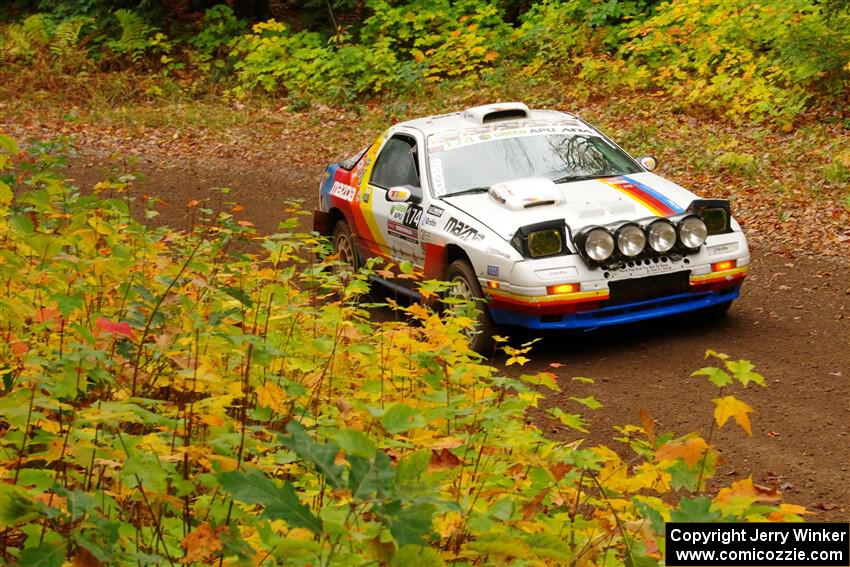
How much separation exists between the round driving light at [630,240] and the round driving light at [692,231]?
1.11ft

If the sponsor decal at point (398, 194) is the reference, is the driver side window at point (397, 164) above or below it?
above

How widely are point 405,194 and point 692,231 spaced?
7.20 ft

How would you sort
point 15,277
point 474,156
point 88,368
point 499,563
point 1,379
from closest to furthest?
point 499,563 → point 88,368 → point 1,379 → point 15,277 → point 474,156

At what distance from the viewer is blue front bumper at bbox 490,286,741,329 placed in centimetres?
772

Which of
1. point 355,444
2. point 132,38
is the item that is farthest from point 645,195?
point 132,38

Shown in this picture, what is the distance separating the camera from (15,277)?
4.99 m

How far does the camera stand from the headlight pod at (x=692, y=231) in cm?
786

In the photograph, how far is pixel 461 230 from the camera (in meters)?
8.12

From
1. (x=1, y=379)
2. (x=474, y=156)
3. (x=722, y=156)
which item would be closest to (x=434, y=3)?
(x=722, y=156)

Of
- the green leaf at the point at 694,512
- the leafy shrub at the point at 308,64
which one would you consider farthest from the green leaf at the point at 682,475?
the leafy shrub at the point at 308,64

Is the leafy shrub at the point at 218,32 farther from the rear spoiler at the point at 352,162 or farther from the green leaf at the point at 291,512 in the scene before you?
the green leaf at the point at 291,512

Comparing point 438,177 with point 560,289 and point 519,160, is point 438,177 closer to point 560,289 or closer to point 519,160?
point 519,160

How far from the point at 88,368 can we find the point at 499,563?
1.49 m

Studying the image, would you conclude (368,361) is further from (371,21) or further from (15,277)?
(371,21)
